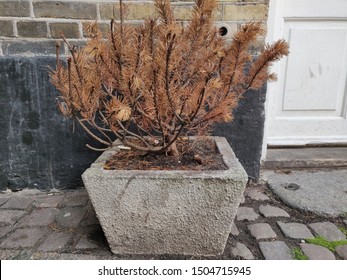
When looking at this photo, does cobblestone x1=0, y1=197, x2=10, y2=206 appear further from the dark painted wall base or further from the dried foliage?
the dried foliage

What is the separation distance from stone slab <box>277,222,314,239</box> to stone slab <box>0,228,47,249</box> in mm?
1356

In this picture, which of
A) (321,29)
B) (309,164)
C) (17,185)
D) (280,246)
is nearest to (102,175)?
(280,246)

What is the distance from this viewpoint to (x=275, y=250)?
1596 millimetres

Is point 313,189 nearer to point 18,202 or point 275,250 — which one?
point 275,250

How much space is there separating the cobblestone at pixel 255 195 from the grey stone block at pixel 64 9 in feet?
5.18

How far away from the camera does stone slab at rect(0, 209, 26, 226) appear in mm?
1888

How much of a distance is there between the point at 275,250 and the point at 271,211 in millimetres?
392

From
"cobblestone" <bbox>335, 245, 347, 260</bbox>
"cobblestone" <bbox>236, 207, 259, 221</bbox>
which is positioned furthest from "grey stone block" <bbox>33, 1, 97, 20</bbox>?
"cobblestone" <bbox>335, 245, 347, 260</bbox>

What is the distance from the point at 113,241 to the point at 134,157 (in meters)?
0.44

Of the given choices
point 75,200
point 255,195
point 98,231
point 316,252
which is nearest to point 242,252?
point 316,252

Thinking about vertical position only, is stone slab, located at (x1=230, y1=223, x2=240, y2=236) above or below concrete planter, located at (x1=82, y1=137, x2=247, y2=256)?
below

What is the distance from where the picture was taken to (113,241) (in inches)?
61.0

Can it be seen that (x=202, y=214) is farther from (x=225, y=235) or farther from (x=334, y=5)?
(x=334, y=5)

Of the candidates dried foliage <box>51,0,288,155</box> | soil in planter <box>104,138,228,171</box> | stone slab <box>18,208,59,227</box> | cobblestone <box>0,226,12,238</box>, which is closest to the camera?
dried foliage <box>51,0,288,155</box>
